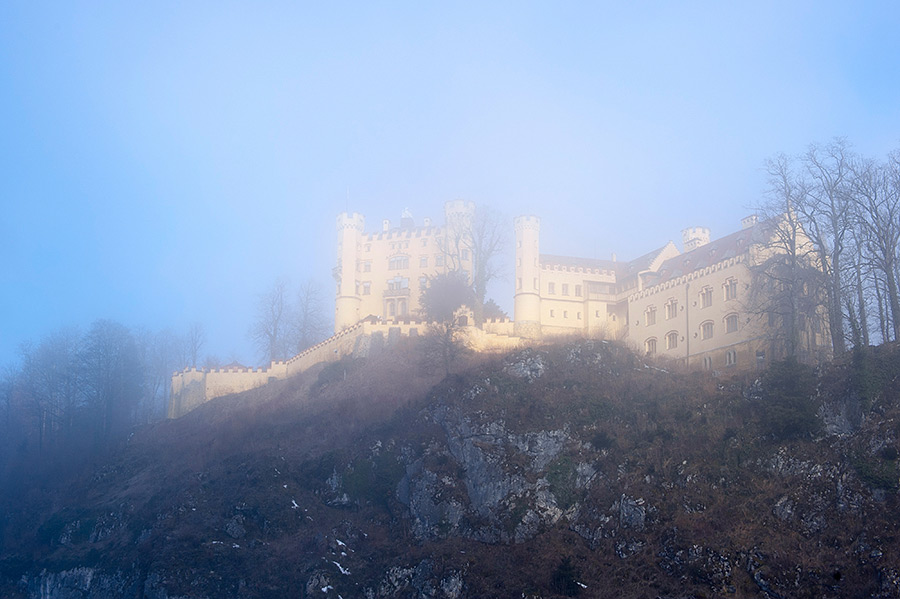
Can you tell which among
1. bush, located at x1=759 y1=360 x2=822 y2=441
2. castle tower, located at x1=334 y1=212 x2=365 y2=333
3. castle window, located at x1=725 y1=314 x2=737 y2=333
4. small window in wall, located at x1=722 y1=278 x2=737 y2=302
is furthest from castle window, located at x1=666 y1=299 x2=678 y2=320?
castle tower, located at x1=334 y1=212 x2=365 y2=333

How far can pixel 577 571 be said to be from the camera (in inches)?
1229

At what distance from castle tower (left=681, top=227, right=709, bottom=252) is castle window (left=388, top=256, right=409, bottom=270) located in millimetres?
27480

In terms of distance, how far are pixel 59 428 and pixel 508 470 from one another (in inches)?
1848

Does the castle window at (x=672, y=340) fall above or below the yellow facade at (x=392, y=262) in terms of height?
below

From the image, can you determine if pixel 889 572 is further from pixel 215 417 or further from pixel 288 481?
pixel 215 417

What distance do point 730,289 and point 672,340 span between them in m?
6.92

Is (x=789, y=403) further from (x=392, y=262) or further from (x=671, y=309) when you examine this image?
(x=392, y=262)

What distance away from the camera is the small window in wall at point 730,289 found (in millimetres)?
53406

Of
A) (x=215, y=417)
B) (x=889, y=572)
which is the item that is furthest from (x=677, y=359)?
(x=215, y=417)

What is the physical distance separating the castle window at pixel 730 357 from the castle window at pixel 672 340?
579cm

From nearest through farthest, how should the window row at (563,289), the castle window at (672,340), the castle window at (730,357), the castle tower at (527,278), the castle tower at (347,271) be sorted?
the castle window at (730,357) → the castle window at (672,340) → the castle tower at (527,278) → the window row at (563,289) → the castle tower at (347,271)

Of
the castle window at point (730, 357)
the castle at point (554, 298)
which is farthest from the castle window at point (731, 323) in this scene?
the castle window at point (730, 357)

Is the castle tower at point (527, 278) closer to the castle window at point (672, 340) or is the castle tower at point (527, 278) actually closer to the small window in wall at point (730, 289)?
the castle window at point (672, 340)

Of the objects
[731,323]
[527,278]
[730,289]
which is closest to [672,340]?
[731,323]
